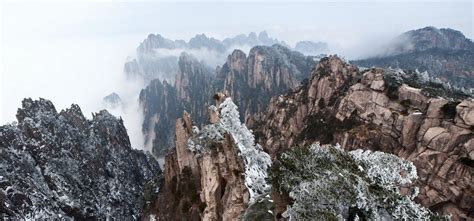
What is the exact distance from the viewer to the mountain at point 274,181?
89.1ft

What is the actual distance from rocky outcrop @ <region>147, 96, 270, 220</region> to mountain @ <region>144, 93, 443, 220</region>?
131 mm

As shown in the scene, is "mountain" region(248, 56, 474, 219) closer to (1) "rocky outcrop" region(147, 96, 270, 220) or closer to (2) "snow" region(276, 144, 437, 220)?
(2) "snow" region(276, 144, 437, 220)

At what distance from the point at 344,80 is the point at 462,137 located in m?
61.5

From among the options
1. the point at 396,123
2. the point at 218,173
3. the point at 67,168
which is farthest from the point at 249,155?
the point at 67,168

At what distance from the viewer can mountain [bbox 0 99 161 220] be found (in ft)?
342

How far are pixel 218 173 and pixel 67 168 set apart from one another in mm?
89521

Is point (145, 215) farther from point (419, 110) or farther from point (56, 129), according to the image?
point (419, 110)

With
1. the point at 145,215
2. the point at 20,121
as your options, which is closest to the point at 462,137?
the point at 145,215

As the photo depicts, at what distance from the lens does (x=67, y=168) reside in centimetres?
12488

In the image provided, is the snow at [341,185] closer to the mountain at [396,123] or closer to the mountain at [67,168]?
the mountain at [396,123]

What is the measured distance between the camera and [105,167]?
14012 cm

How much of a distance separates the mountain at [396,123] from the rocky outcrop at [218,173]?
6319 millimetres

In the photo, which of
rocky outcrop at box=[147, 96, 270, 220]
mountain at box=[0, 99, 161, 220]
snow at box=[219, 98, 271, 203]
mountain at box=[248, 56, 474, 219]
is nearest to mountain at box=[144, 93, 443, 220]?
snow at box=[219, 98, 271, 203]

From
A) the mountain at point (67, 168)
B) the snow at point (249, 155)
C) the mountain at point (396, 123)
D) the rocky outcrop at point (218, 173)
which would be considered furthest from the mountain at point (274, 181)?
the mountain at point (67, 168)
